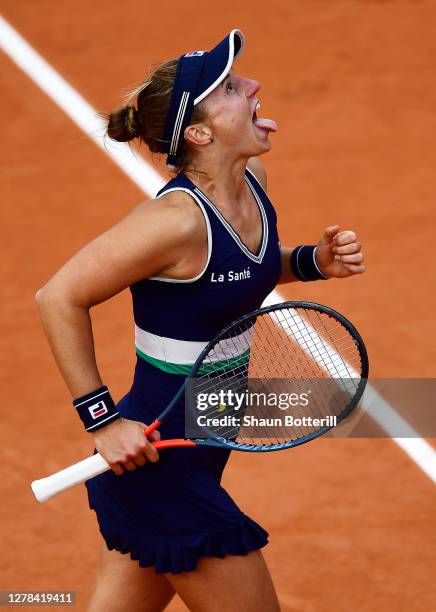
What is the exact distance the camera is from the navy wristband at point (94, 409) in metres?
4.13

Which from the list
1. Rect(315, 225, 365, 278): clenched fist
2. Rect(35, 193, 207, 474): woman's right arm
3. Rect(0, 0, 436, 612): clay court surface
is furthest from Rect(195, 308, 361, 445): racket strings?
Rect(0, 0, 436, 612): clay court surface

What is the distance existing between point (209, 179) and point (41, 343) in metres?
3.20

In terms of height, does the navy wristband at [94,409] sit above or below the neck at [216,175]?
below

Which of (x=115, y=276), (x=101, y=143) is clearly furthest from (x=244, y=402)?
(x=101, y=143)

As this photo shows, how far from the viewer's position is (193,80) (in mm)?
4254

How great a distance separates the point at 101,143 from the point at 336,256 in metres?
4.65

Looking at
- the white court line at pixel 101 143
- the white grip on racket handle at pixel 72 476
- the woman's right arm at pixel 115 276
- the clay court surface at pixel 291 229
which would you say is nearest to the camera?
the woman's right arm at pixel 115 276

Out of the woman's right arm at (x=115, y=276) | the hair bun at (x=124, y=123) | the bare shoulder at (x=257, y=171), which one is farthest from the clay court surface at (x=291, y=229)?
the hair bun at (x=124, y=123)

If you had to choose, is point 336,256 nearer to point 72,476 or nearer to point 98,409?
point 98,409

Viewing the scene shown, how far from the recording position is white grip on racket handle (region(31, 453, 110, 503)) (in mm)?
4227

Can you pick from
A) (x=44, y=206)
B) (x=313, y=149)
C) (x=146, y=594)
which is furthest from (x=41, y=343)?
(x=146, y=594)

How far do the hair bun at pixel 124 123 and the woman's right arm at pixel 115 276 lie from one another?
34 cm

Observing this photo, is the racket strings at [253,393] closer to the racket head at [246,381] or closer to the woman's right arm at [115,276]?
the racket head at [246,381]

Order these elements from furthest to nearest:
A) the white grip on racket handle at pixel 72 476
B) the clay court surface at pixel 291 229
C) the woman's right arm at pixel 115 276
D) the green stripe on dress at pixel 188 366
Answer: the clay court surface at pixel 291 229, the green stripe on dress at pixel 188 366, the white grip on racket handle at pixel 72 476, the woman's right arm at pixel 115 276
